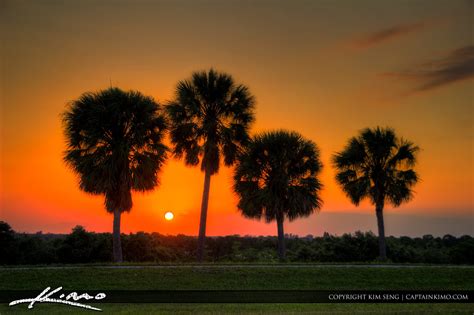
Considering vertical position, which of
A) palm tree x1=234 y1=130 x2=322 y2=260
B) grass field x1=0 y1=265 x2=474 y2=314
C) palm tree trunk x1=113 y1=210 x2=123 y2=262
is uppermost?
palm tree x1=234 y1=130 x2=322 y2=260

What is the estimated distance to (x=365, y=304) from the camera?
67.6ft

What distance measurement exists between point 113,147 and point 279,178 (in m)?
11.8

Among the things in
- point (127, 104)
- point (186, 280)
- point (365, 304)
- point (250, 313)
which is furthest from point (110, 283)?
point (127, 104)

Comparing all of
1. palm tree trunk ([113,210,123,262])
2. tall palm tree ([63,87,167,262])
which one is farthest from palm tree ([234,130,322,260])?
palm tree trunk ([113,210,123,262])

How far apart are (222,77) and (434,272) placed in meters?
18.9

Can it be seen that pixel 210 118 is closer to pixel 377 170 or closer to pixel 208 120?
pixel 208 120

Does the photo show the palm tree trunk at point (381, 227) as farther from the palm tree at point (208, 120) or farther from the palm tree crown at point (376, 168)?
the palm tree at point (208, 120)

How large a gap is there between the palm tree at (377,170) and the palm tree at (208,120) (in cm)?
804

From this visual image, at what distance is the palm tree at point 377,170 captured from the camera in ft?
128

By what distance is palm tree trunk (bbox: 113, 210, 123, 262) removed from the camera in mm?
33562
